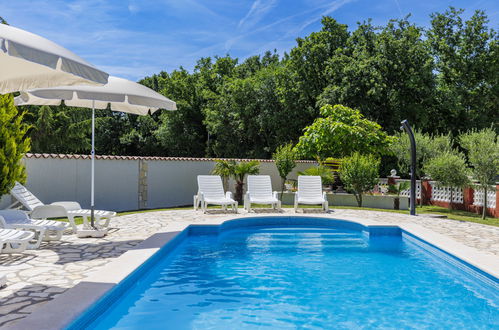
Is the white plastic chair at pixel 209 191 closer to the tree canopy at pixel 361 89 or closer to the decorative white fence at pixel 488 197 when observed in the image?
the tree canopy at pixel 361 89

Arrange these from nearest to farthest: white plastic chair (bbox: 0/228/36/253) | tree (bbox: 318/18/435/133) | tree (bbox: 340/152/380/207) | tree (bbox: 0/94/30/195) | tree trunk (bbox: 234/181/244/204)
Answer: white plastic chair (bbox: 0/228/36/253)
tree (bbox: 0/94/30/195)
tree (bbox: 340/152/380/207)
tree trunk (bbox: 234/181/244/204)
tree (bbox: 318/18/435/133)

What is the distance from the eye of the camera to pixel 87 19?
17938 mm

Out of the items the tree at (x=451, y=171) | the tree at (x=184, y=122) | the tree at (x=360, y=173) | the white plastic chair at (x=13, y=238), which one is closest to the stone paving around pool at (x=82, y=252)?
the white plastic chair at (x=13, y=238)

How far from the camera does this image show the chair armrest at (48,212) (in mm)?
7430

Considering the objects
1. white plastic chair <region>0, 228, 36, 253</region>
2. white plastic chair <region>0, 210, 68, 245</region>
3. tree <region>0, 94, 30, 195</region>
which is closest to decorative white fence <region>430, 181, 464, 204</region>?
white plastic chair <region>0, 210, 68, 245</region>

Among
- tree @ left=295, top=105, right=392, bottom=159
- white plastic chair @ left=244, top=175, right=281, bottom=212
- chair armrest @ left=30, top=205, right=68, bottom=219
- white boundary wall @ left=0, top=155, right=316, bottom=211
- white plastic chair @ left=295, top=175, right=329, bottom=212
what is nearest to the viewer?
chair armrest @ left=30, top=205, right=68, bottom=219

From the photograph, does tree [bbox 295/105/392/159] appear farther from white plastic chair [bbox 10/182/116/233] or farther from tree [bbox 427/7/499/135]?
white plastic chair [bbox 10/182/116/233]

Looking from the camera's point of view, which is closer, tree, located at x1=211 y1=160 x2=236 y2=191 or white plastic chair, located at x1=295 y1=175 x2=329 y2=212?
white plastic chair, located at x1=295 y1=175 x2=329 y2=212

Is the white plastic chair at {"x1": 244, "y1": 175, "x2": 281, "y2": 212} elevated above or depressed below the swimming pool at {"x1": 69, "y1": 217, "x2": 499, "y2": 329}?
above

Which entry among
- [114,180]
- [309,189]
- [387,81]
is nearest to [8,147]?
[114,180]

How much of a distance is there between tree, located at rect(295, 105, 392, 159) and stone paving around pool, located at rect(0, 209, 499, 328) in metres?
6.59

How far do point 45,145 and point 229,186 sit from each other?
17909mm

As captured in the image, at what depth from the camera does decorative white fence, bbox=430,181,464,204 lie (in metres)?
15.7

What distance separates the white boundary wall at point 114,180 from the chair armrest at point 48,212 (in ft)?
10.1
